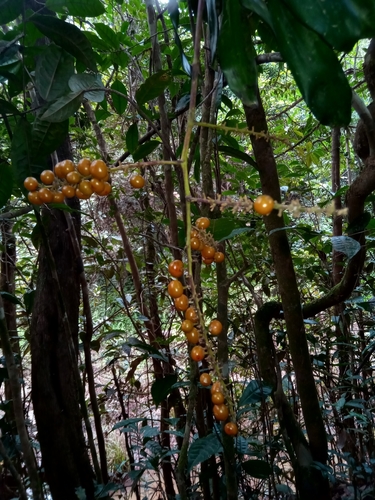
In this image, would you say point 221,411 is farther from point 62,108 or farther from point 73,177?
point 62,108

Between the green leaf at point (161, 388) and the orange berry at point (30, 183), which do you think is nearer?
the orange berry at point (30, 183)

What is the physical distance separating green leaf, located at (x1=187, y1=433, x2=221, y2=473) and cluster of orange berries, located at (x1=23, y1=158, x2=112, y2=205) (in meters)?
0.57

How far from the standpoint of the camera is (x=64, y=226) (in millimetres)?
1012

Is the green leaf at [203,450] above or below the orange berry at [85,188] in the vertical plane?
below

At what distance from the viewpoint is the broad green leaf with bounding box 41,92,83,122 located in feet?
1.70

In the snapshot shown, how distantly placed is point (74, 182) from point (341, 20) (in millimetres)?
270

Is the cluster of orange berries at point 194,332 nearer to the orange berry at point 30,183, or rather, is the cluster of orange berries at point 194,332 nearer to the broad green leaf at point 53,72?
the orange berry at point 30,183

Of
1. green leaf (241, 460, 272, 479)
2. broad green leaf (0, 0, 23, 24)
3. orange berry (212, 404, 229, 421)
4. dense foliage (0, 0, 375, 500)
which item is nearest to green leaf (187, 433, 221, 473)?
dense foliage (0, 0, 375, 500)

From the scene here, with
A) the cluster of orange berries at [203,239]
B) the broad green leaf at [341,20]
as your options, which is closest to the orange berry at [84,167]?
the cluster of orange berries at [203,239]

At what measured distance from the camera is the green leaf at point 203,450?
73 centimetres

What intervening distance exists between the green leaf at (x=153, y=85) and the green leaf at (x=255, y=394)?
2.03ft

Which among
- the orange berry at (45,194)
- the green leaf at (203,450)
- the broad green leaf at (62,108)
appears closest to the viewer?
the orange berry at (45,194)

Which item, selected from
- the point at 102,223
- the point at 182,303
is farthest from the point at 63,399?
the point at 102,223

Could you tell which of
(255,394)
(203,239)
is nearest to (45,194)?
(203,239)
